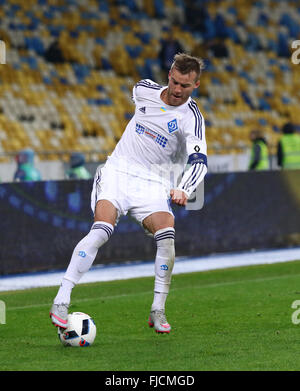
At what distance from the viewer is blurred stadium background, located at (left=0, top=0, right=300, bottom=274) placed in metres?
12.2

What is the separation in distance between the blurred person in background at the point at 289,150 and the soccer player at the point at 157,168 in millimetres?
8526

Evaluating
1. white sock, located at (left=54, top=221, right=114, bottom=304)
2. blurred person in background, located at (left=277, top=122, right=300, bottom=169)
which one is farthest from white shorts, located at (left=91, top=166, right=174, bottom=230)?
blurred person in background, located at (left=277, top=122, right=300, bottom=169)

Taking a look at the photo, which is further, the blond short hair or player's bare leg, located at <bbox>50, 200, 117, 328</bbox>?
the blond short hair

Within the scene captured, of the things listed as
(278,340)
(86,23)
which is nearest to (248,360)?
(278,340)

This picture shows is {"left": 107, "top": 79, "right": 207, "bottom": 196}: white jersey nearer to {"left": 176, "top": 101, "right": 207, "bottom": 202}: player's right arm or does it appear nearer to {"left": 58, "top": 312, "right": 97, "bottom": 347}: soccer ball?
{"left": 176, "top": 101, "right": 207, "bottom": 202}: player's right arm

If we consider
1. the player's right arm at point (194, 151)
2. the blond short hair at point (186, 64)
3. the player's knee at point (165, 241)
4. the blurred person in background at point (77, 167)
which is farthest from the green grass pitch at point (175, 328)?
the blurred person in background at point (77, 167)

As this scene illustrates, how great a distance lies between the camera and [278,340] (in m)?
6.52

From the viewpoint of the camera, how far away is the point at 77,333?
20.7ft

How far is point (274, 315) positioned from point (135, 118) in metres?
2.12

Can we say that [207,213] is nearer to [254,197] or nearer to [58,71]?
[254,197]

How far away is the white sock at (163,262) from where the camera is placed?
6777 mm

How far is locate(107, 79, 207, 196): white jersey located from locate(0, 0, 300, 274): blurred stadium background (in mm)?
4677

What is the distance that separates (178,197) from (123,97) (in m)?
15.3
